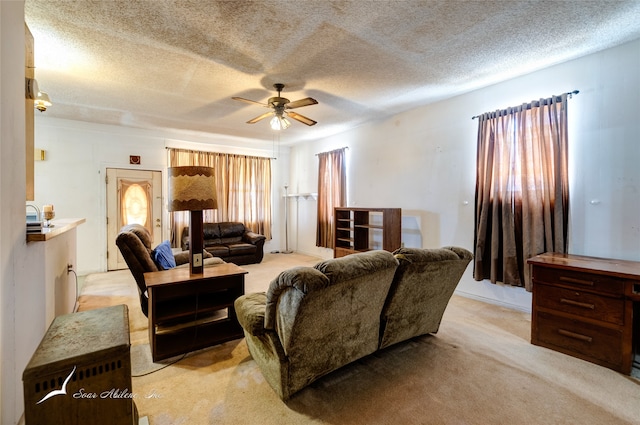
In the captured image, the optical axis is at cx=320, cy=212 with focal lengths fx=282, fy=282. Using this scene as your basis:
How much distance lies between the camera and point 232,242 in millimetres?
6023

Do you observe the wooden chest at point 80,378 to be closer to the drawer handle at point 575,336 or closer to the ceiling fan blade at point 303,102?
the ceiling fan blade at point 303,102

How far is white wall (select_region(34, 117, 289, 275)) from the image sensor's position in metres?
4.85

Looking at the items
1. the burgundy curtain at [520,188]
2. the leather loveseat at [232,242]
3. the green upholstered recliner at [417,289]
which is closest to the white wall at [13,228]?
the green upholstered recliner at [417,289]

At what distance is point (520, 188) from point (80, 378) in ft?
13.4

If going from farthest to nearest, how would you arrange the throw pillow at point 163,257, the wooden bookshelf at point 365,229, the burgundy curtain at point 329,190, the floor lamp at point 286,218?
the floor lamp at point 286,218 → the burgundy curtain at point 329,190 → the wooden bookshelf at point 365,229 → the throw pillow at point 163,257

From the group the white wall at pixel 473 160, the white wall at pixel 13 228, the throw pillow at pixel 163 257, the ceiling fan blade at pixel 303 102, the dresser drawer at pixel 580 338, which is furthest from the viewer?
the ceiling fan blade at pixel 303 102

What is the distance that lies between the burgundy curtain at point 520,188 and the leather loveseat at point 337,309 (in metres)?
1.42

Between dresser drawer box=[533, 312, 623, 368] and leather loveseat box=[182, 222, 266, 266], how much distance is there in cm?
469

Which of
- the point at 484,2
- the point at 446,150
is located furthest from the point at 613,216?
the point at 484,2

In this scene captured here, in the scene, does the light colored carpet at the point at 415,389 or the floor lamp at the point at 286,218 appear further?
the floor lamp at the point at 286,218

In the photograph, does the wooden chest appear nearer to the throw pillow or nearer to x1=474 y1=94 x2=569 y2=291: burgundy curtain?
the throw pillow

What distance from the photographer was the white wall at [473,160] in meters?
2.71

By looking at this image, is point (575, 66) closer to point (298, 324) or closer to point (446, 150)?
point (446, 150)

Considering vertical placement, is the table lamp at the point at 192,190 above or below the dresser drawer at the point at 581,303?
above
